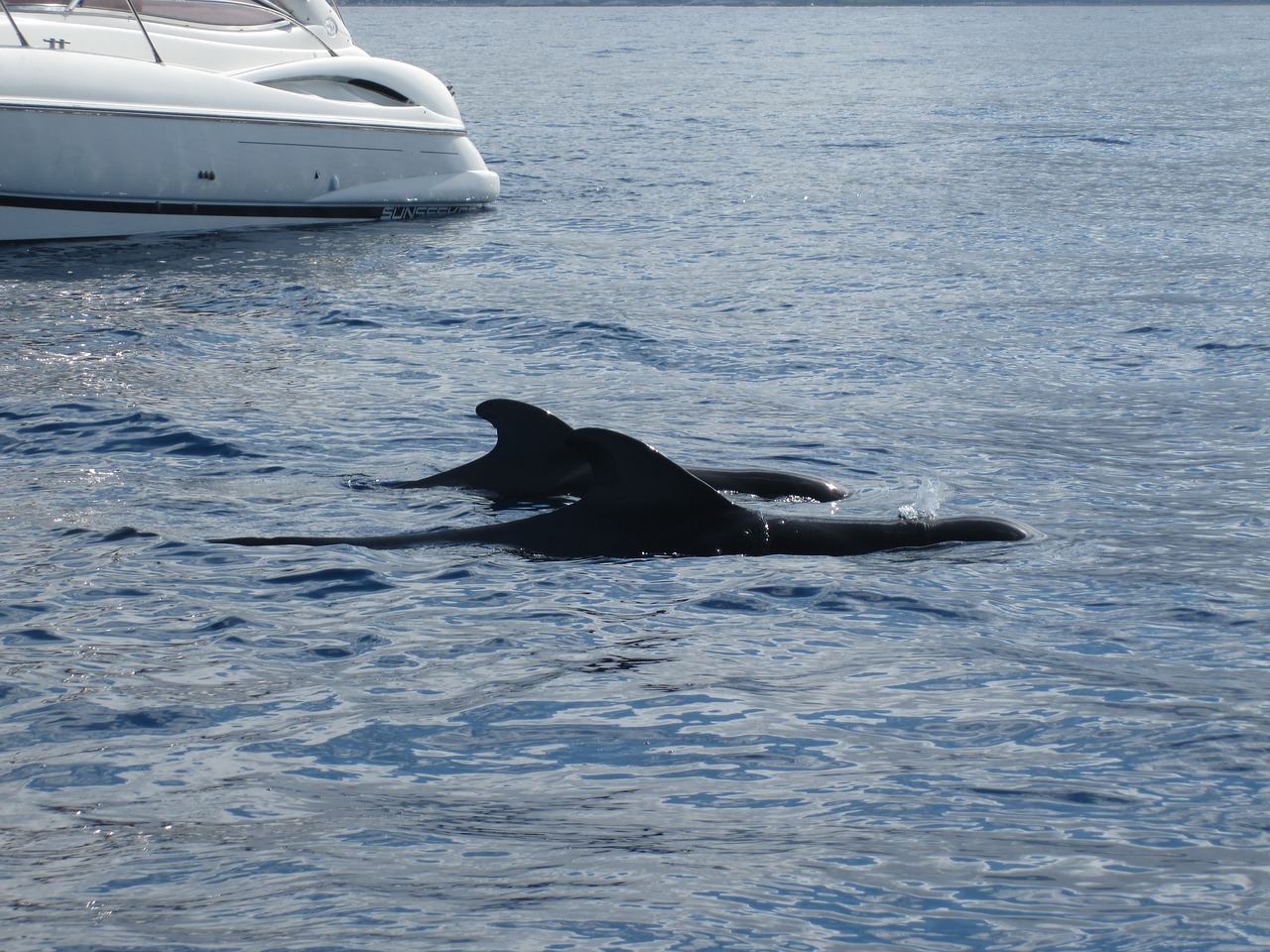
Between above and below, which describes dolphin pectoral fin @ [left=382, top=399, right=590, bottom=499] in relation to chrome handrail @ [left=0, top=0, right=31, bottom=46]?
below

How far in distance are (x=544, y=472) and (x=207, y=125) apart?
9942 mm

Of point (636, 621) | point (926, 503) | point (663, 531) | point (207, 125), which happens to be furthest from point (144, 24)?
point (636, 621)

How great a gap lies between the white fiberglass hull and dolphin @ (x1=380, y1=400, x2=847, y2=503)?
928 centimetres

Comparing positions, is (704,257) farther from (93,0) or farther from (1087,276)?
(93,0)

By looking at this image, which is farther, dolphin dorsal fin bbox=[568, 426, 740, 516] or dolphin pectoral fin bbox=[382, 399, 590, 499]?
dolphin pectoral fin bbox=[382, 399, 590, 499]

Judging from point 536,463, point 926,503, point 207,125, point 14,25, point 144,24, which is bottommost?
point 926,503

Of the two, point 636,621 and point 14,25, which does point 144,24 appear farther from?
point 636,621

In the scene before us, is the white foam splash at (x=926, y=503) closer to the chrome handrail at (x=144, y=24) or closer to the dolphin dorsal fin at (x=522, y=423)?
the dolphin dorsal fin at (x=522, y=423)

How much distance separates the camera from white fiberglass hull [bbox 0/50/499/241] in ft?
51.9

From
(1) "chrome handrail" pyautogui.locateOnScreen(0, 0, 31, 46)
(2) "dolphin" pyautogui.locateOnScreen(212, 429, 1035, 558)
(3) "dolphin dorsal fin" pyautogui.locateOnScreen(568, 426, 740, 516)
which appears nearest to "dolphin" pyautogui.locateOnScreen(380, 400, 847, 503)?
(2) "dolphin" pyautogui.locateOnScreen(212, 429, 1035, 558)

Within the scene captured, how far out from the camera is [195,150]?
1698 cm

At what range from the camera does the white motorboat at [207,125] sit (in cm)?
1595

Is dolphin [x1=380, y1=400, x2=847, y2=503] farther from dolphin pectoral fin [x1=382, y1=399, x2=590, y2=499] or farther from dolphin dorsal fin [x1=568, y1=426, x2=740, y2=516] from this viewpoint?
dolphin dorsal fin [x1=568, y1=426, x2=740, y2=516]

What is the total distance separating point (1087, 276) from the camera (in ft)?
52.9
